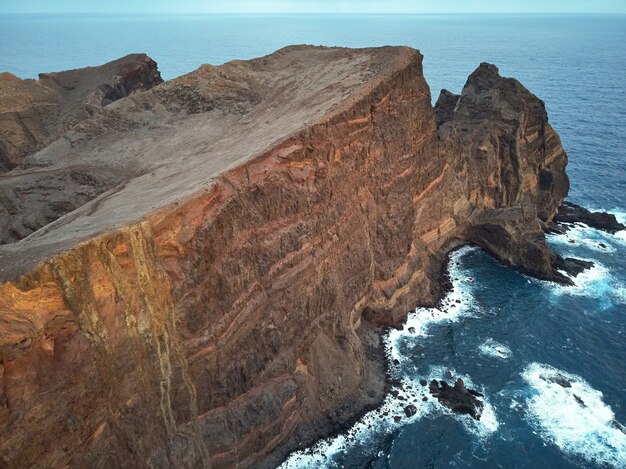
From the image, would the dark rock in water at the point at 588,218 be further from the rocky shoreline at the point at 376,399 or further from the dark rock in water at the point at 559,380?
the rocky shoreline at the point at 376,399

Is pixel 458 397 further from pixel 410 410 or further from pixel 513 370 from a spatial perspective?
pixel 513 370

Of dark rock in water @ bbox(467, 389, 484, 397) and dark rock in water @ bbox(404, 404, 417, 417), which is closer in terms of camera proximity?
dark rock in water @ bbox(404, 404, 417, 417)

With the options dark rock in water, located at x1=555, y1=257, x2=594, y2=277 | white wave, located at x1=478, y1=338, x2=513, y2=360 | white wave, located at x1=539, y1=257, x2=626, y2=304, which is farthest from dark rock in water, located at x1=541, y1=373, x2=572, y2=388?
dark rock in water, located at x1=555, y1=257, x2=594, y2=277

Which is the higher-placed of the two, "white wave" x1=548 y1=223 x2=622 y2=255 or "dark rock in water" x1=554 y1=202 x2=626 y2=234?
"dark rock in water" x1=554 y1=202 x2=626 y2=234

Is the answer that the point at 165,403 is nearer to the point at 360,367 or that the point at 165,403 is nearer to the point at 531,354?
the point at 360,367

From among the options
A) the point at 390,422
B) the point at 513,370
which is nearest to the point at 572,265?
the point at 513,370

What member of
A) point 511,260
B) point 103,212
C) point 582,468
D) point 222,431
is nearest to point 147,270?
point 103,212

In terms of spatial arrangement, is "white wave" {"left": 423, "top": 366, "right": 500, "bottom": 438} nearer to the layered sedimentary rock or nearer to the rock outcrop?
the layered sedimentary rock

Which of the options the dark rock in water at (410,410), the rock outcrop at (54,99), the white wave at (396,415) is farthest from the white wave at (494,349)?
the rock outcrop at (54,99)
